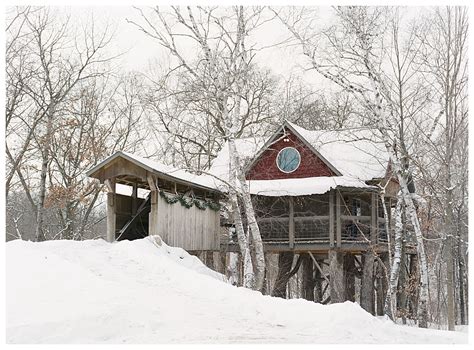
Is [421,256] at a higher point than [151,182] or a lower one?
lower

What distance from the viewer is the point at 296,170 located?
946 inches

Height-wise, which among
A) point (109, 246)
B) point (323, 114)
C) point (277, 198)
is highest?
point (323, 114)

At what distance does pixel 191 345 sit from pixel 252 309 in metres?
2.76

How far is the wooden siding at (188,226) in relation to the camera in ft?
64.8

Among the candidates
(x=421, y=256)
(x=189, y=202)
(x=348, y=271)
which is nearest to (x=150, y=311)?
(x=421, y=256)

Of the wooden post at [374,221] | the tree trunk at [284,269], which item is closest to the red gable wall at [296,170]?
the wooden post at [374,221]

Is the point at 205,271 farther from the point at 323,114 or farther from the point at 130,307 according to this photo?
the point at 323,114

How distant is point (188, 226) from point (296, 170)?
17.4 feet

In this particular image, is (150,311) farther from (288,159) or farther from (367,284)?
(367,284)

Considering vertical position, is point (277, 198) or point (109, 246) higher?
point (277, 198)

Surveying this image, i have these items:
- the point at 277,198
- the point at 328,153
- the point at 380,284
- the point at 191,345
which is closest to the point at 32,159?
the point at 277,198

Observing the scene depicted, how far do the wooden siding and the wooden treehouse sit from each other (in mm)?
33

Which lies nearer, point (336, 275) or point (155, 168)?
point (155, 168)

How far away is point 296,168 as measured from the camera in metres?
24.0
